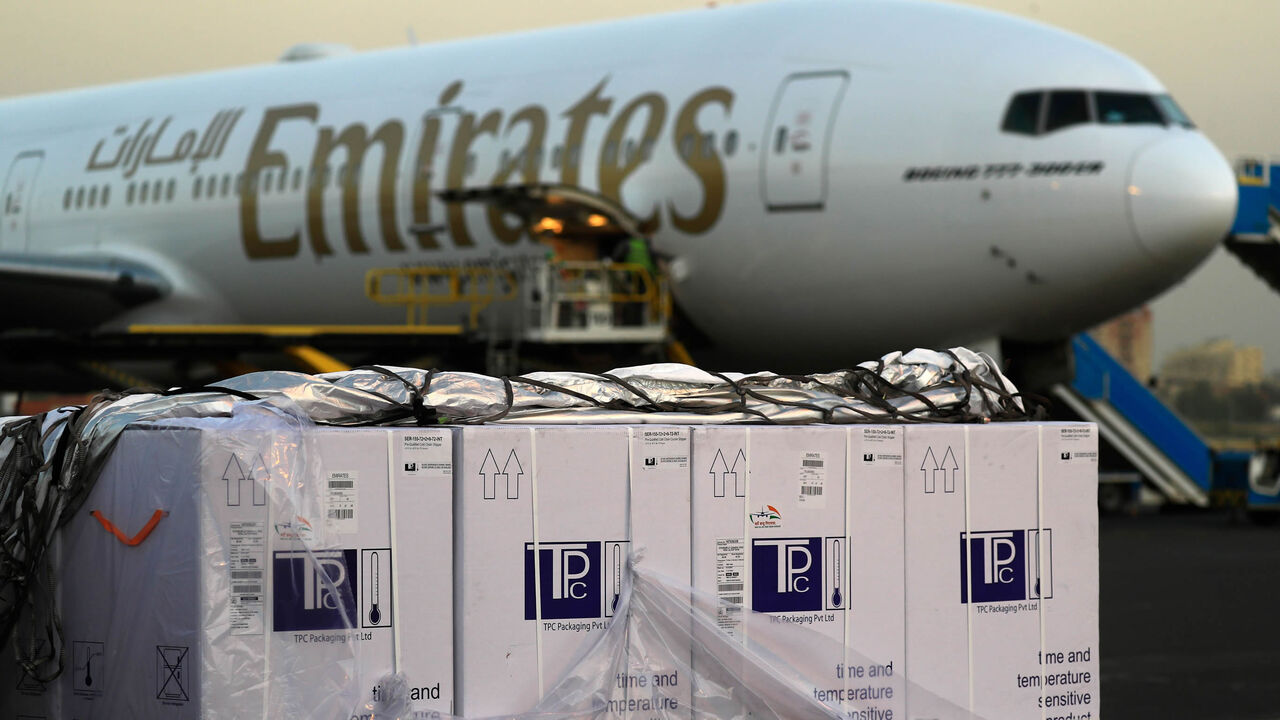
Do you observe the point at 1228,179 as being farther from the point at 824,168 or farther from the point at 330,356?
the point at 330,356

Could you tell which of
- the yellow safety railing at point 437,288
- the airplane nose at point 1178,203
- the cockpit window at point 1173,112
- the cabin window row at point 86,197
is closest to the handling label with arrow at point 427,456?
the airplane nose at point 1178,203

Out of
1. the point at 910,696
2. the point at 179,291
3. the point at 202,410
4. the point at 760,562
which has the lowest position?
the point at 910,696

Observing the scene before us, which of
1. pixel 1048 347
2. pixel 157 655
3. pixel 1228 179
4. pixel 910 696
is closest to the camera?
pixel 157 655

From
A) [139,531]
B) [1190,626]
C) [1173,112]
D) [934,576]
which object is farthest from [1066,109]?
[139,531]

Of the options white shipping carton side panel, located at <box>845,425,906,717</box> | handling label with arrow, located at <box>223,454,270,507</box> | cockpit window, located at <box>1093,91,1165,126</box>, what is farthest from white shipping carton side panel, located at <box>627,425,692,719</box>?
cockpit window, located at <box>1093,91,1165,126</box>

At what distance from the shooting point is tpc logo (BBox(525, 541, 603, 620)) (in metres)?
3.86

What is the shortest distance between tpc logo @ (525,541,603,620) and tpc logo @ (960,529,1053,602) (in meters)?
1.06

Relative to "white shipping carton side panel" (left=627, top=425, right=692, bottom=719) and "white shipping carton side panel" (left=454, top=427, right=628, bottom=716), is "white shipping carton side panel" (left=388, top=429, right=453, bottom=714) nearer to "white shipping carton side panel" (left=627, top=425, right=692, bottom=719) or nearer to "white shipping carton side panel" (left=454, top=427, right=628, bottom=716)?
"white shipping carton side panel" (left=454, top=427, right=628, bottom=716)

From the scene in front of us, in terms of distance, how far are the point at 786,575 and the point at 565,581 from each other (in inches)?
23.8

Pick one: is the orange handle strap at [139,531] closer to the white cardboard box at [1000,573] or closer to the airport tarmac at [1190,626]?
the white cardboard box at [1000,573]

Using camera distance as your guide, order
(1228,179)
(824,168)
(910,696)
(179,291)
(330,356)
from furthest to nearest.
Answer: (179,291)
(330,356)
(824,168)
(1228,179)
(910,696)

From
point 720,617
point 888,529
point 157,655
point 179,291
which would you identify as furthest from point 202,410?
point 179,291

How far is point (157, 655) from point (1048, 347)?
1022 centimetres

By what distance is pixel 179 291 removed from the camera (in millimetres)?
16172
